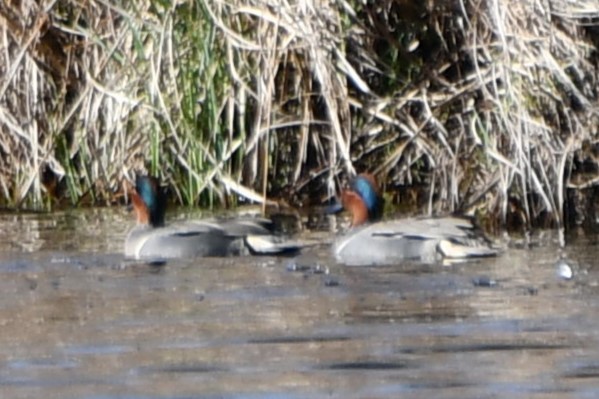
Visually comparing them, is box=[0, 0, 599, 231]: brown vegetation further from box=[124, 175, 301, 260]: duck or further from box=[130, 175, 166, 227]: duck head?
box=[124, 175, 301, 260]: duck

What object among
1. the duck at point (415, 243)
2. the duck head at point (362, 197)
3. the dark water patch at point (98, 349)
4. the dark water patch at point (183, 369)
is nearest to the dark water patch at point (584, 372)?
the dark water patch at point (183, 369)

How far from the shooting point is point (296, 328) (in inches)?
331

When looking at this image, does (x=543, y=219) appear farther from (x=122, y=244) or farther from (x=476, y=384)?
(x=476, y=384)

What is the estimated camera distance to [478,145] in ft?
39.4

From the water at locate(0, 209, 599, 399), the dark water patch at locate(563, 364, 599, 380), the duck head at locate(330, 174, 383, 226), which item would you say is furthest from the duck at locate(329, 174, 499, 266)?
the dark water patch at locate(563, 364, 599, 380)

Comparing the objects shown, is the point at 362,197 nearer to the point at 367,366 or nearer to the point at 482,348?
the point at 482,348

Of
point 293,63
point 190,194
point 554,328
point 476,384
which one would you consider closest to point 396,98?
point 293,63

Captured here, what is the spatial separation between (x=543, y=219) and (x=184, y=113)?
245cm

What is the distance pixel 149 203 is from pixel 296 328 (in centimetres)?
393

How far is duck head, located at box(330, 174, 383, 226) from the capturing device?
1187 centimetres

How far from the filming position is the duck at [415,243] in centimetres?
1067

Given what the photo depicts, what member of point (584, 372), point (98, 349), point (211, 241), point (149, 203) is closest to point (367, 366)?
point (584, 372)

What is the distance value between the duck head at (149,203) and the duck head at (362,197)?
1.15 meters

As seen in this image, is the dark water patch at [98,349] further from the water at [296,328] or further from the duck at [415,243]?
the duck at [415,243]
